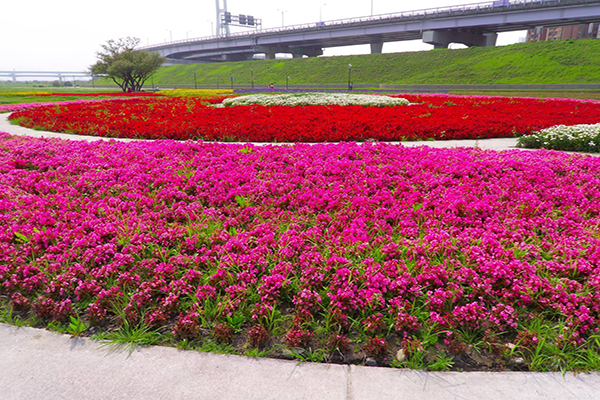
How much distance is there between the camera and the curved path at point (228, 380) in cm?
217

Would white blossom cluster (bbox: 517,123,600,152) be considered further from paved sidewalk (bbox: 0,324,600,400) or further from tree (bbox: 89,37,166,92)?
tree (bbox: 89,37,166,92)

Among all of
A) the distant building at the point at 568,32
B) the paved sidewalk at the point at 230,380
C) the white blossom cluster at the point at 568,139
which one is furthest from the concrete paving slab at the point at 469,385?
the distant building at the point at 568,32

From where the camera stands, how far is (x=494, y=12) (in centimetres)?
6116

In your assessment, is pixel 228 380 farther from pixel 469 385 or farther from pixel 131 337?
pixel 469 385

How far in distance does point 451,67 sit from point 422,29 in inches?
587

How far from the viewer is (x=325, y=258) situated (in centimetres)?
341

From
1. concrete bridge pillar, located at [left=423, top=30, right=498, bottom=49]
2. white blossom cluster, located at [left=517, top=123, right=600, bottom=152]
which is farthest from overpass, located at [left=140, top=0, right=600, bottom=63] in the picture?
white blossom cluster, located at [left=517, top=123, right=600, bottom=152]

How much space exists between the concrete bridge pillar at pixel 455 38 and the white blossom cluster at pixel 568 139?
70.8 metres

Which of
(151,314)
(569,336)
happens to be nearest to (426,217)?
(569,336)

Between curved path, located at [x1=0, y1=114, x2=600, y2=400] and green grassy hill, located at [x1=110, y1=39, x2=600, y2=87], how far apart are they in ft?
187

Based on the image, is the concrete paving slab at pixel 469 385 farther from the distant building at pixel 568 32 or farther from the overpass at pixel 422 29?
the distant building at pixel 568 32

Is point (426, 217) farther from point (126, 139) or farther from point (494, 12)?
point (494, 12)

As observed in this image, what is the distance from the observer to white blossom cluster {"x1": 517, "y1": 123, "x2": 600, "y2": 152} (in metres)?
8.09

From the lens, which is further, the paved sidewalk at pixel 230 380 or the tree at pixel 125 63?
the tree at pixel 125 63
